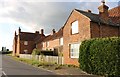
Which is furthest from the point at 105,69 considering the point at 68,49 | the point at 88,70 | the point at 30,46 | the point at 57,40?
the point at 30,46

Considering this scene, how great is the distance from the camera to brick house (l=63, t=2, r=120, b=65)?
2655cm

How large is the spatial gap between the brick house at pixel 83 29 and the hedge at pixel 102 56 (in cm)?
456

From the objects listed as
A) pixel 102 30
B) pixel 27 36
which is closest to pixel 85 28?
pixel 102 30

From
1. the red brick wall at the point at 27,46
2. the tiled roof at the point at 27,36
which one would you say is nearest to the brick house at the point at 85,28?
the red brick wall at the point at 27,46

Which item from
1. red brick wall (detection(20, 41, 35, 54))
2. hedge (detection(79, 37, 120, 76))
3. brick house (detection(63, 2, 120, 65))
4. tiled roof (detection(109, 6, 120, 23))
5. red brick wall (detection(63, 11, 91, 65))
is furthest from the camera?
red brick wall (detection(20, 41, 35, 54))

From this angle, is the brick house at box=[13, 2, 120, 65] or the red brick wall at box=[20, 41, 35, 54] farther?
the red brick wall at box=[20, 41, 35, 54]

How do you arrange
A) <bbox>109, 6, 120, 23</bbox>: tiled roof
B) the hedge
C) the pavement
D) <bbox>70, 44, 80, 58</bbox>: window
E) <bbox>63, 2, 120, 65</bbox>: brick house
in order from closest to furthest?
1. the hedge
2. the pavement
3. <bbox>63, 2, 120, 65</bbox>: brick house
4. <bbox>70, 44, 80, 58</bbox>: window
5. <bbox>109, 6, 120, 23</bbox>: tiled roof

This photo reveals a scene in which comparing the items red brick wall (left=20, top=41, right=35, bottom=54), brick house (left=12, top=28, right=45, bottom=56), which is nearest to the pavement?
red brick wall (left=20, top=41, right=35, bottom=54)

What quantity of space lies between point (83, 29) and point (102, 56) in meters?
8.69

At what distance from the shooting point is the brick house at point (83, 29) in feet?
87.1

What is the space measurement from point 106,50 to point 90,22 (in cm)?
809

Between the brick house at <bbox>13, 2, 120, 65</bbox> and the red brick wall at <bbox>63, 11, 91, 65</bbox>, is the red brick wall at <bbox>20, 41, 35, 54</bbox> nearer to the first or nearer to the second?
the brick house at <bbox>13, 2, 120, 65</bbox>

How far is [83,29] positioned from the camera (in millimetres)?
27312

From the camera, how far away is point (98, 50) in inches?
774
